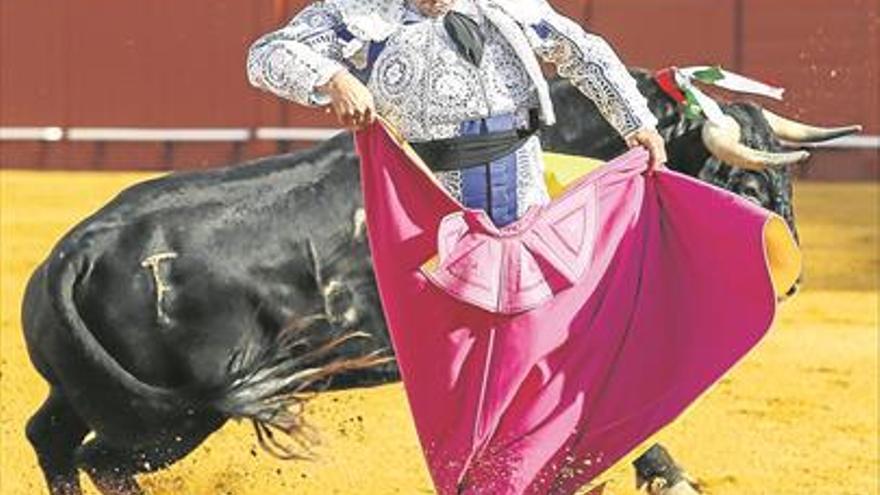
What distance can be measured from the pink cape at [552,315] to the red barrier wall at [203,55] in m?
7.74

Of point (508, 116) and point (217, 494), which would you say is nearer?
point (508, 116)

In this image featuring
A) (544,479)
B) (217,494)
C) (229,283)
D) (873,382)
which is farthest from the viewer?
(873,382)

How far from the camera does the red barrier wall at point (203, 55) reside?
1027cm

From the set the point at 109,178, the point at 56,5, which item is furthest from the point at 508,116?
the point at 56,5

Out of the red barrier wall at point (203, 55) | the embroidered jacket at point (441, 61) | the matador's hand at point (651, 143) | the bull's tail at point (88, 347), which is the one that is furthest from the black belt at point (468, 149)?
the red barrier wall at point (203, 55)

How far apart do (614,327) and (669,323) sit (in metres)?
0.08

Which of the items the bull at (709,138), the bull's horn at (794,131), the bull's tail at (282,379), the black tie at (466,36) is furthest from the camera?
the bull's horn at (794,131)

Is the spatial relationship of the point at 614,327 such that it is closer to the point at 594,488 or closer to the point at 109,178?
the point at 594,488

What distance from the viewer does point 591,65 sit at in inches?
99.3

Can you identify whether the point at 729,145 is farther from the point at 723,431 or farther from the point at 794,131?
the point at 723,431

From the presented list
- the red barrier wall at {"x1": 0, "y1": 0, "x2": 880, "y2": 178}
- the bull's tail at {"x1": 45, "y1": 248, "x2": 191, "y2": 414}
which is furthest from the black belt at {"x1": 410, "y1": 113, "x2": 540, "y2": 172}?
the red barrier wall at {"x1": 0, "y1": 0, "x2": 880, "y2": 178}

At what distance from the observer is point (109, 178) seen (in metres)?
9.93

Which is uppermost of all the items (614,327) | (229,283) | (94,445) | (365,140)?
(365,140)

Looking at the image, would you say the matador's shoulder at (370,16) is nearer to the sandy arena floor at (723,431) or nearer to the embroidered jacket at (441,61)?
the embroidered jacket at (441,61)
